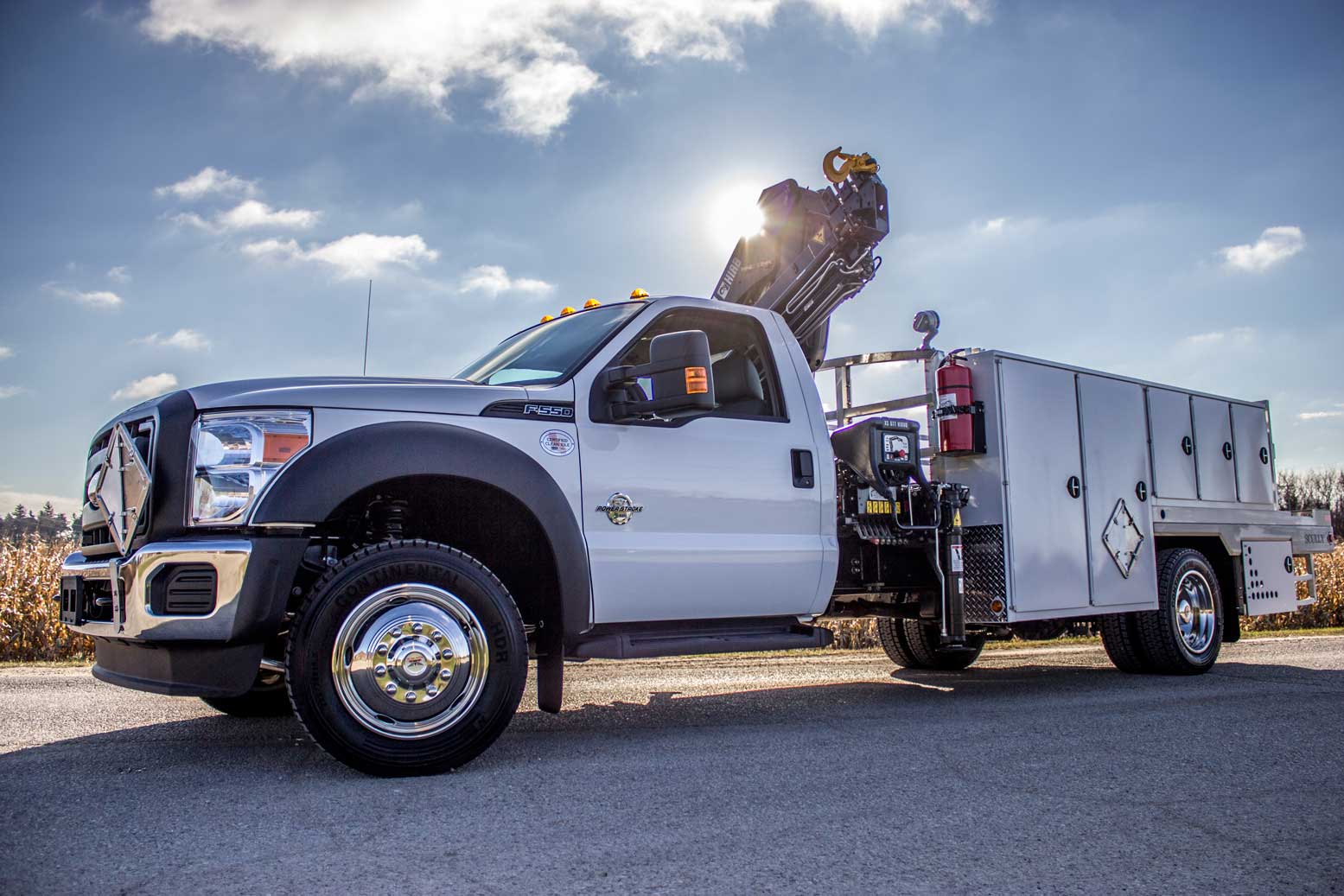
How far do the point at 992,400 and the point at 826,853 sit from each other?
4316 mm

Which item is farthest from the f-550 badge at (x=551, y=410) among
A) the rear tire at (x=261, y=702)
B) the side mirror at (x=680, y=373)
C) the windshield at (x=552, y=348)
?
the rear tire at (x=261, y=702)

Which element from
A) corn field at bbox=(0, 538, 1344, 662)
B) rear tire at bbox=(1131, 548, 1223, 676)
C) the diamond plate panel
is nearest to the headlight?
the diamond plate panel

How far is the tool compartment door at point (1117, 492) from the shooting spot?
7242mm

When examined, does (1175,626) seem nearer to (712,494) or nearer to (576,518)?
(712,494)

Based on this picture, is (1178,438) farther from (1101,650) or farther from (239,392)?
(239,392)

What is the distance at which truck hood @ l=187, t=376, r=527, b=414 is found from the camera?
13.4 ft

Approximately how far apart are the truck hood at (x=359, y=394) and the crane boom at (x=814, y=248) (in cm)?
386

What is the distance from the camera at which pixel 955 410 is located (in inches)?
263

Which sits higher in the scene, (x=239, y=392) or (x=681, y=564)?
(x=239, y=392)

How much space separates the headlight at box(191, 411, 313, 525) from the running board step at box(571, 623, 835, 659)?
5.18 ft

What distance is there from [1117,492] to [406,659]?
18.1 ft

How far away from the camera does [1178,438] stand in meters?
8.11

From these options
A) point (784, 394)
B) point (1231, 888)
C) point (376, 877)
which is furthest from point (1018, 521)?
point (376, 877)

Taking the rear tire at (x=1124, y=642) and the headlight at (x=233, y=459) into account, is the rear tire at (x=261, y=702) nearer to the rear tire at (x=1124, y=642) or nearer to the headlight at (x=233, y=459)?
the headlight at (x=233, y=459)
